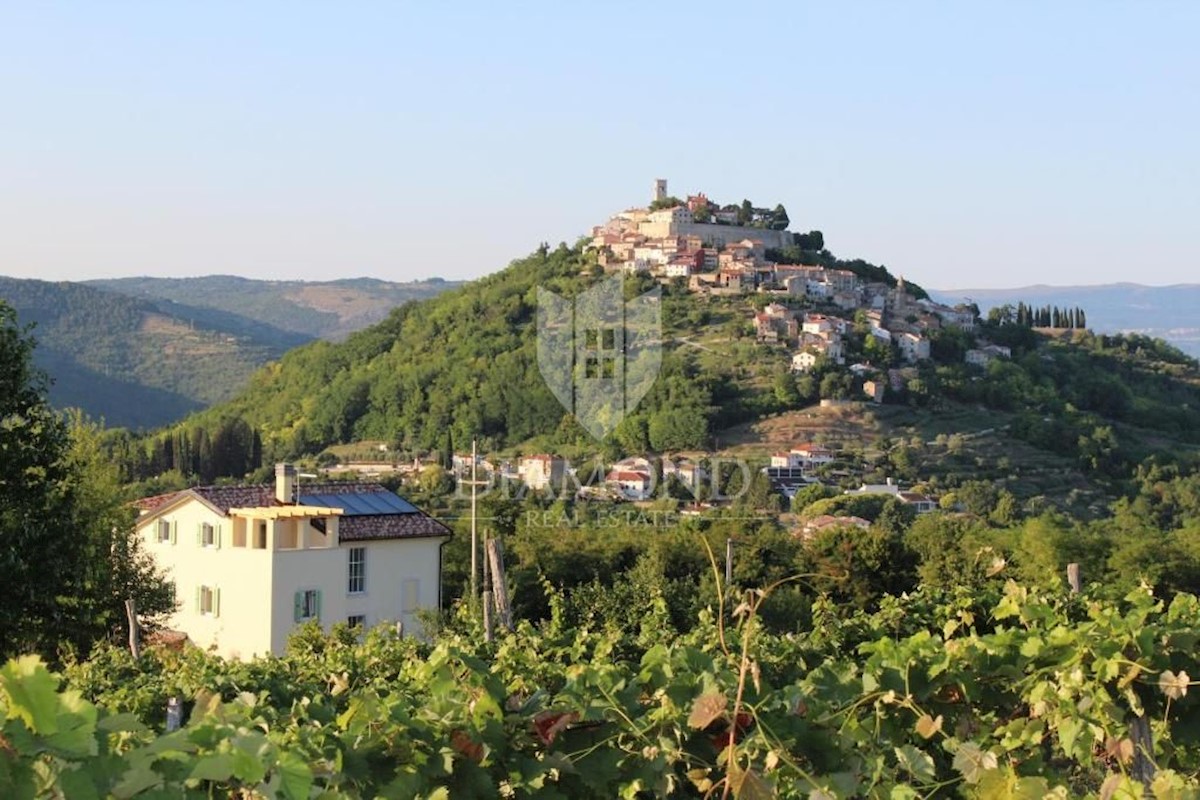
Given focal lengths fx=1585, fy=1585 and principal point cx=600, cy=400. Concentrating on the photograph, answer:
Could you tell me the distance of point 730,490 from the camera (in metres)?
55.0

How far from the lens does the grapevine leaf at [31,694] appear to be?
6.12ft

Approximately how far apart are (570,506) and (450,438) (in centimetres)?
1542

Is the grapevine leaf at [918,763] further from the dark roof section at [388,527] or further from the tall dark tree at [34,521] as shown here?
the dark roof section at [388,527]

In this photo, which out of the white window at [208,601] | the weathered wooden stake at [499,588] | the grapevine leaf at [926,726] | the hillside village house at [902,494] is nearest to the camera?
the grapevine leaf at [926,726]

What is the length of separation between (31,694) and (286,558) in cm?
1916

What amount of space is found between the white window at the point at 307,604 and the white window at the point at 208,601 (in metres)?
1.32

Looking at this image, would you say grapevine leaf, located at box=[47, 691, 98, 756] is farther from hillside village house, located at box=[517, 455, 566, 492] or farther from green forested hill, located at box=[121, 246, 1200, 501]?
green forested hill, located at box=[121, 246, 1200, 501]

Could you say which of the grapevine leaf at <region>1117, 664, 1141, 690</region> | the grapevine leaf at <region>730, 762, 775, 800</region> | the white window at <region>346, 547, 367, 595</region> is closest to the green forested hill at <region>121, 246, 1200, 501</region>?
the white window at <region>346, 547, 367, 595</region>

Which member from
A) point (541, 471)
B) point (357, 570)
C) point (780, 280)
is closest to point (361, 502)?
point (357, 570)

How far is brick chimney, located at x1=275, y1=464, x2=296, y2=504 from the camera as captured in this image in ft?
70.6

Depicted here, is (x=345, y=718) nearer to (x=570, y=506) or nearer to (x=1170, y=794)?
(x=1170, y=794)

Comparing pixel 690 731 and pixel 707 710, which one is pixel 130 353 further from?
pixel 707 710

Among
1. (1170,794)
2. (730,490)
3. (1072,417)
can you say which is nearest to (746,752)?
(1170,794)

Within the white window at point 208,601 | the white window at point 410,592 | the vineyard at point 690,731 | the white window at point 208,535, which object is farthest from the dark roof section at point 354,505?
the vineyard at point 690,731
